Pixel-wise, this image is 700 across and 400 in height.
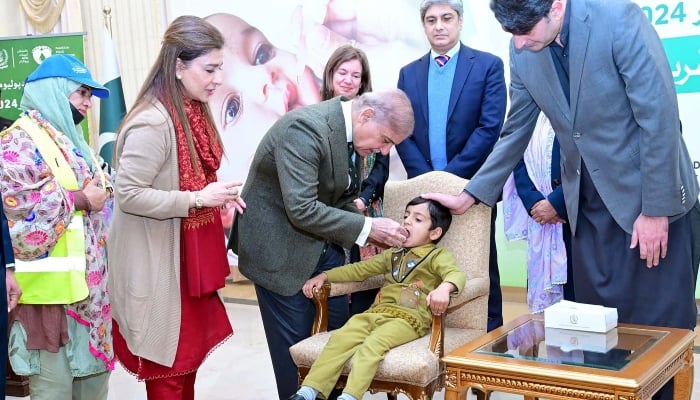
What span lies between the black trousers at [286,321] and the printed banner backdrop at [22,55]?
3.61 metres

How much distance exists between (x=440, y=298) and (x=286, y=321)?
0.62 m

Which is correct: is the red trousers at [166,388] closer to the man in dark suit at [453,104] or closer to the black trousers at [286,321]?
the black trousers at [286,321]

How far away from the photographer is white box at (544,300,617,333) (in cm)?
254

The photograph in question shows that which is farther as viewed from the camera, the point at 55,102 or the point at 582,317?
the point at 55,102

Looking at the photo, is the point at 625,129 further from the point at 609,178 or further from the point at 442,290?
the point at 442,290

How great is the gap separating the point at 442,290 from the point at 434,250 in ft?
1.09

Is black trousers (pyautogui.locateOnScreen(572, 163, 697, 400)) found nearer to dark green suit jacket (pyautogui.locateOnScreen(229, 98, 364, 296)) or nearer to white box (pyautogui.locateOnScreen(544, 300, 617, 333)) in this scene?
white box (pyautogui.locateOnScreen(544, 300, 617, 333))

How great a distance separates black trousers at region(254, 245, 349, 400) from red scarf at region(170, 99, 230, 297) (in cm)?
20

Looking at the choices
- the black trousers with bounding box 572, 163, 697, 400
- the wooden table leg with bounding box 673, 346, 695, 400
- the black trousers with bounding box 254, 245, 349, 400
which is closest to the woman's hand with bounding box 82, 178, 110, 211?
the black trousers with bounding box 254, 245, 349, 400

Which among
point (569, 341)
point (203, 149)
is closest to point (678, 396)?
point (569, 341)

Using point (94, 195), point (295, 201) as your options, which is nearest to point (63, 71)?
point (94, 195)

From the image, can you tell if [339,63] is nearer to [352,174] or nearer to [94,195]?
[352,174]

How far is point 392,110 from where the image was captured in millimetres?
2713

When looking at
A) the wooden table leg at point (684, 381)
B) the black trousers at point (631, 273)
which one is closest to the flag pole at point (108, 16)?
the black trousers at point (631, 273)
